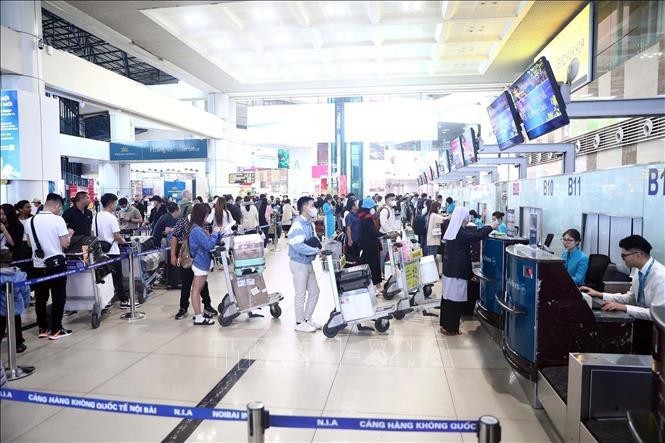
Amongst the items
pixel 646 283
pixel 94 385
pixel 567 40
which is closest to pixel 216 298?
pixel 94 385

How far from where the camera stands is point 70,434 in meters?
3.12

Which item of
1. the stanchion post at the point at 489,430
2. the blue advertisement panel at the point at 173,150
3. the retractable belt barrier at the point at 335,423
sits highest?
→ the blue advertisement panel at the point at 173,150

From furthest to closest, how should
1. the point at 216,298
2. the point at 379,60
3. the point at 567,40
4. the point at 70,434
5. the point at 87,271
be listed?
the point at 379,60
the point at 567,40
the point at 216,298
the point at 87,271
the point at 70,434

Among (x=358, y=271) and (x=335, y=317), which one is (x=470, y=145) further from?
(x=335, y=317)

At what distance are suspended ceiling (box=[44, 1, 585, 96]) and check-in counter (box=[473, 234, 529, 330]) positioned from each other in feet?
22.3

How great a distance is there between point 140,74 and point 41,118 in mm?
21048

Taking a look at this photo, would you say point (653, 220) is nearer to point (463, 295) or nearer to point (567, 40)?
point (463, 295)

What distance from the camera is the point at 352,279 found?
17.6 feet

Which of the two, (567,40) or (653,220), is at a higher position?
(567,40)

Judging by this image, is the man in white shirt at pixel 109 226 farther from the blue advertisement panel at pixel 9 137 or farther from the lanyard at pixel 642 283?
the lanyard at pixel 642 283

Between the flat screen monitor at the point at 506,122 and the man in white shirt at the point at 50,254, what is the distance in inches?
269

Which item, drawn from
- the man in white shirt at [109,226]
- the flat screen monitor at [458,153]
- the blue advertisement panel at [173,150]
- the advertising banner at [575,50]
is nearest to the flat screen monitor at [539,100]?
the advertising banner at [575,50]

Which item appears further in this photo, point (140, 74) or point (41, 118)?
point (140, 74)

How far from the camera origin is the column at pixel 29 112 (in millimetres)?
7617
